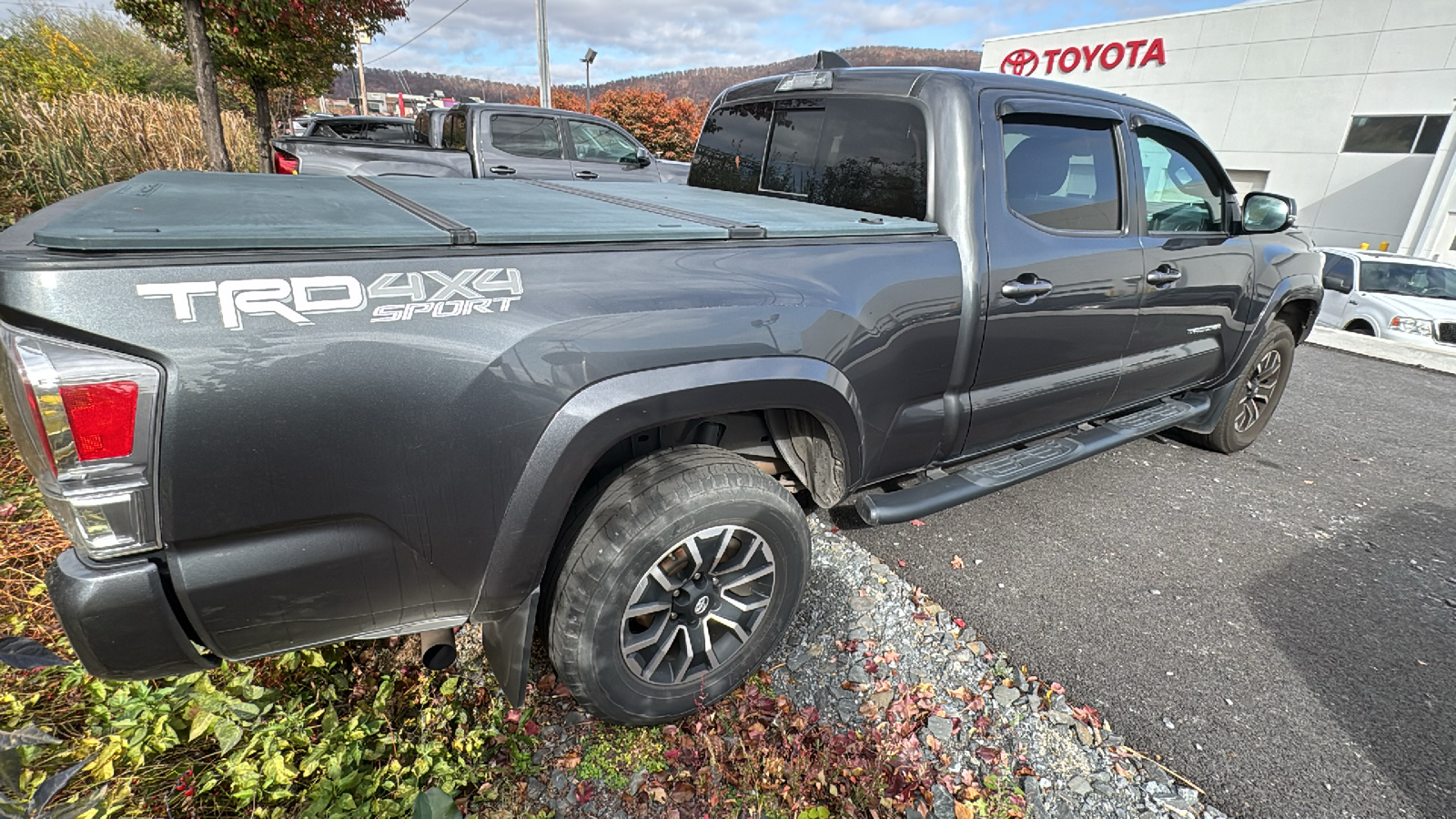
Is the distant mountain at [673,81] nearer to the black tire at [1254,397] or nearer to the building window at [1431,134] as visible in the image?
the building window at [1431,134]

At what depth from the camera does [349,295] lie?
1383mm

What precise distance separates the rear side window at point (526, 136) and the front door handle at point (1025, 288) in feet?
23.0

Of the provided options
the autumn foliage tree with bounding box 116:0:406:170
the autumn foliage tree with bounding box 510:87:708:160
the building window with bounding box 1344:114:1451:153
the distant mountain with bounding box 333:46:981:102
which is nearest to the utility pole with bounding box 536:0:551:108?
the autumn foliage tree with bounding box 116:0:406:170

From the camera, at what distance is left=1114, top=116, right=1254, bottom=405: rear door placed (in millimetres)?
3242

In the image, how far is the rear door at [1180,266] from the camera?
324 cm

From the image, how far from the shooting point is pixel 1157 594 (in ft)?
10.0

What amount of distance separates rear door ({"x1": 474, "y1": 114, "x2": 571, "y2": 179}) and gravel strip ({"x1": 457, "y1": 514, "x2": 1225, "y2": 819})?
264 inches

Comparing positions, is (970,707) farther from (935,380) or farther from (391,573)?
(391,573)

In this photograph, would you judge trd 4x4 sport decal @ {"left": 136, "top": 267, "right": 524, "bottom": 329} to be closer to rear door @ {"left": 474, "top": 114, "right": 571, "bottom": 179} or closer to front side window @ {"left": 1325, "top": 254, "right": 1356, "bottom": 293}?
rear door @ {"left": 474, "top": 114, "right": 571, "bottom": 179}

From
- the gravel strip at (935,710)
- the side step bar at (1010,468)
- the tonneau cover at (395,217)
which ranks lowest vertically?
the gravel strip at (935,710)

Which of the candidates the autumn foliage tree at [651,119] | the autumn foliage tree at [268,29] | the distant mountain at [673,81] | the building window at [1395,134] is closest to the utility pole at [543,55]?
the autumn foliage tree at [268,29]

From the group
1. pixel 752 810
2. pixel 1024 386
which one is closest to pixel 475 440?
pixel 752 810

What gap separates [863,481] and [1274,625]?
6.35ft

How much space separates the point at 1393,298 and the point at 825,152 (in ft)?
35.5
